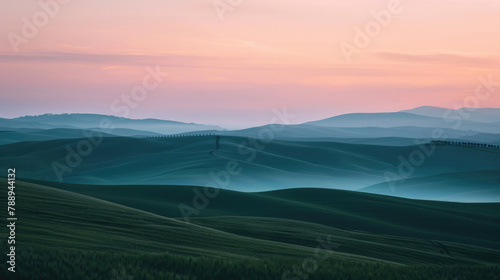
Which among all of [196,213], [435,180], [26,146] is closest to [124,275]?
[196,213]

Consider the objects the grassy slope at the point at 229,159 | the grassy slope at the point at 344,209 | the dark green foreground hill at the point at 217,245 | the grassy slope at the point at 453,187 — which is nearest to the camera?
the dark green foreground hill at the point at 217,245

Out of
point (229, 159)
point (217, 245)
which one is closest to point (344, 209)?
point (217, 245)

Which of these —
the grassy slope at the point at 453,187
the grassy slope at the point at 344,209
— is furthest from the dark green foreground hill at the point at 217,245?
the grassy slope at the point at 453,187

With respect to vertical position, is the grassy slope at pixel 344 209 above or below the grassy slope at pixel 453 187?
below

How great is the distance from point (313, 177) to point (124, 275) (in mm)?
78474

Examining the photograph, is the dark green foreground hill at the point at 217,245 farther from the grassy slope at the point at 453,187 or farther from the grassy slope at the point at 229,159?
the grassy slope at the point at 229,159

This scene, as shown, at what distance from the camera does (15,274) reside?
30.0 ft

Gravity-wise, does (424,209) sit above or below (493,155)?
below

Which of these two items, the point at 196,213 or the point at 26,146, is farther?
the point at 26,146

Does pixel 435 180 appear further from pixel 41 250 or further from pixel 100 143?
pixel 41 250

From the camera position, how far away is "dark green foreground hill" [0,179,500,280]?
1029 cm

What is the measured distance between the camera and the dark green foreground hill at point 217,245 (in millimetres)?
10291

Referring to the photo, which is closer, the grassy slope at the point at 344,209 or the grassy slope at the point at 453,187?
the grassy slope at the point at 344,209

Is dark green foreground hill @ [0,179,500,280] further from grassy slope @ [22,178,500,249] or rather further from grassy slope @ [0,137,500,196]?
grassy slope @ [0,137,500,196]
